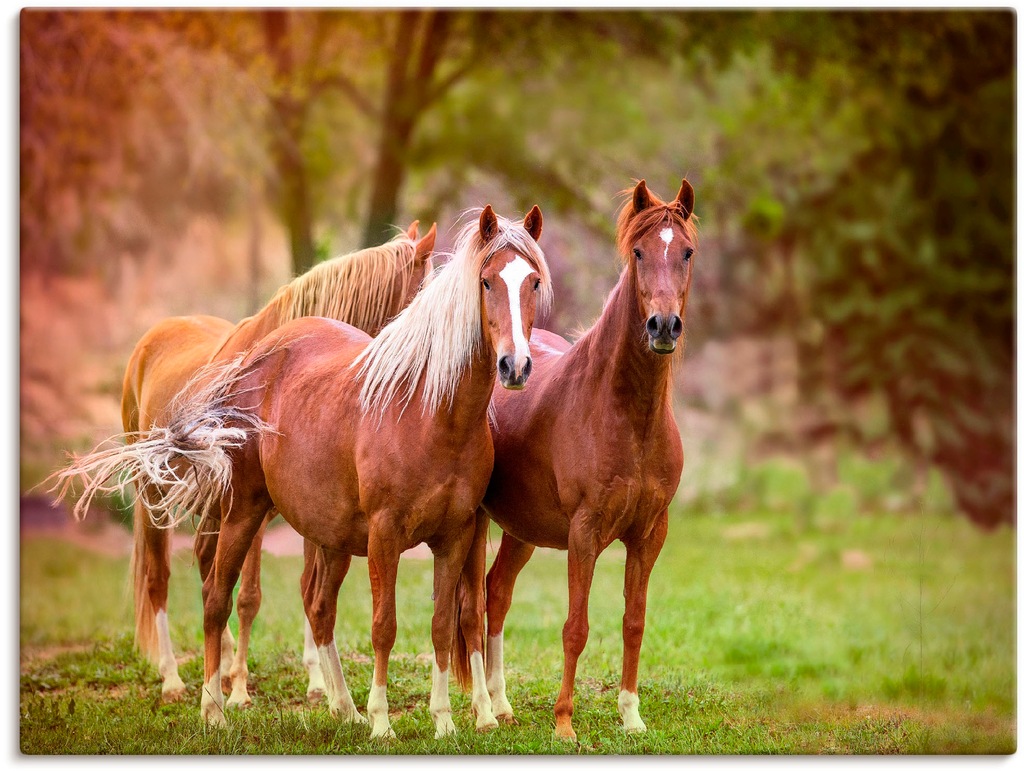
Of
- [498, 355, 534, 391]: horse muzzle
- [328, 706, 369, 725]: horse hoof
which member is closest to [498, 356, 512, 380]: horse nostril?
[498, 355, 534, 391]: horse muzzle

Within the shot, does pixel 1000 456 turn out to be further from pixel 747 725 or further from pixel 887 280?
Result: pixel 747 725

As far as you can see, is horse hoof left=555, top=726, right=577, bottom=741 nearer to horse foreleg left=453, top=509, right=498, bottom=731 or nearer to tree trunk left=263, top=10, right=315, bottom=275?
horse foreleg left=453, top=509, right=498, bottom=731

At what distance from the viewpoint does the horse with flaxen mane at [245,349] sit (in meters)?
5.77

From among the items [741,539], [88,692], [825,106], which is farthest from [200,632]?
[825,106]

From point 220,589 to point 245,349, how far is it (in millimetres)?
1285

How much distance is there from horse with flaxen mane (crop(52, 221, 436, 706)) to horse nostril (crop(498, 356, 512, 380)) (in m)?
1.47

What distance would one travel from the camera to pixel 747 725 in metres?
5.21

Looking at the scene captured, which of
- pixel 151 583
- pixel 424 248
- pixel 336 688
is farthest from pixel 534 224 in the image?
pixel 151 583

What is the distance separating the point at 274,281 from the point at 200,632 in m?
4.65

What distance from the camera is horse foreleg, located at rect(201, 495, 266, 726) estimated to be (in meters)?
5.20

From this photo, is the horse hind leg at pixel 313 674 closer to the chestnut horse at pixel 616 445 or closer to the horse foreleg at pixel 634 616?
the chestnut horse at pixel 616 445

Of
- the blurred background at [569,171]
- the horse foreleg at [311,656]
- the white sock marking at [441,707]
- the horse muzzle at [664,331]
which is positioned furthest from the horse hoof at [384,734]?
the blurred background at [569,171]

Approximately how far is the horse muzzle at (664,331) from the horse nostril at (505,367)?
57cm

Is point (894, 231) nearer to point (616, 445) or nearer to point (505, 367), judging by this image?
point (616, 445)
